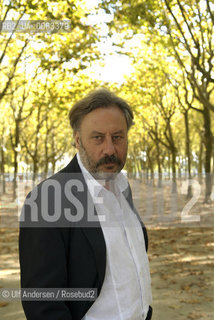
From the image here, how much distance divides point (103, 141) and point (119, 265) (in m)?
0.59

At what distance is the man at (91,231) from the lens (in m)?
1.74

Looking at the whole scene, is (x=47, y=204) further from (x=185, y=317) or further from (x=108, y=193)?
→ (x=185, y=317)

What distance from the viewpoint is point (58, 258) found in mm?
1739

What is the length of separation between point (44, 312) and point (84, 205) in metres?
0.48

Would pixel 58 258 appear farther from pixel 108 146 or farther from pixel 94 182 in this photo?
pixel 108 146

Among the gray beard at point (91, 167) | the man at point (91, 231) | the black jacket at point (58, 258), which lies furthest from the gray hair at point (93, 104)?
the black jacket at point (58, 258)

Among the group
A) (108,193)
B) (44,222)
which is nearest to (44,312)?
(44,222)

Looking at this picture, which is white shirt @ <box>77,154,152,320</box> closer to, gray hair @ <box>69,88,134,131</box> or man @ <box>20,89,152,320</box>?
man @ <box>20,89,152,320</box>

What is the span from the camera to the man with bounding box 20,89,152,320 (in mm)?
1740

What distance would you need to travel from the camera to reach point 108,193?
206 cm

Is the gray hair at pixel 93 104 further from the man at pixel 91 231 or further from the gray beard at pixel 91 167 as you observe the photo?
the gray beard at pixel 91 167

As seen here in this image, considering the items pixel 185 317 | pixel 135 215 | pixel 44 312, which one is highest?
pixel 135 215

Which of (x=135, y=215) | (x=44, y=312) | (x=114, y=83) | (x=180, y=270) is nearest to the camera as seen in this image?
(x=44, y=312)

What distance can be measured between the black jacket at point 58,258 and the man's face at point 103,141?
0.82 feet
